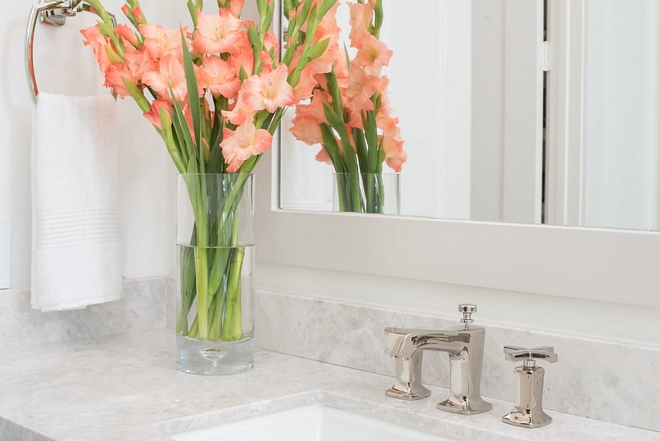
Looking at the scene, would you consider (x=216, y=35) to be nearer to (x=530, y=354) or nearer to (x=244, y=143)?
(x=244, y=143)

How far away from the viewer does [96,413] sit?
0.87 m

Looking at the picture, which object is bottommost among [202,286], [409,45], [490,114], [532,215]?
[202,286]

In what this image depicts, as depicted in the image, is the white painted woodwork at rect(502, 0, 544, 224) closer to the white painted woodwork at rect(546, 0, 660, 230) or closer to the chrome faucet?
the white painted woodwork at rect(546, 0, 660, 230)

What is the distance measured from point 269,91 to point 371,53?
0.62 feet

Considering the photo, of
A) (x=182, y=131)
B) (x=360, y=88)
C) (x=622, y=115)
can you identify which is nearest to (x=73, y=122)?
(x=182, y=131)

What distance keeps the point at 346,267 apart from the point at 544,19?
1.44 ft

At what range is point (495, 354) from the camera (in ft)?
3.06

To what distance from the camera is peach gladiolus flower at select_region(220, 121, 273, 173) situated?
0.98m

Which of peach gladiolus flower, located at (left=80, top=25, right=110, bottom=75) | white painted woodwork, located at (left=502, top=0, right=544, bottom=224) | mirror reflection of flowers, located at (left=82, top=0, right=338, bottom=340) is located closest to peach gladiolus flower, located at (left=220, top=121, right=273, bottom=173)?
mirror reflection of flowers, located at (left=82, top=0, right=338, bottom=340)

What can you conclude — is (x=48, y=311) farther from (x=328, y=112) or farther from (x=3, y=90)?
(x=328, y=112)

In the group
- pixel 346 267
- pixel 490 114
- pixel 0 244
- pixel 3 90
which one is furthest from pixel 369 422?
pixel 3 90

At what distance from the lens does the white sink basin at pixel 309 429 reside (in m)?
0.89

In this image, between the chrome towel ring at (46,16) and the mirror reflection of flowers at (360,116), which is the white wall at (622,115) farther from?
the chrome towel ring at (46,16)

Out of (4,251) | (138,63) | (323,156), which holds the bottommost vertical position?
(4,251)
